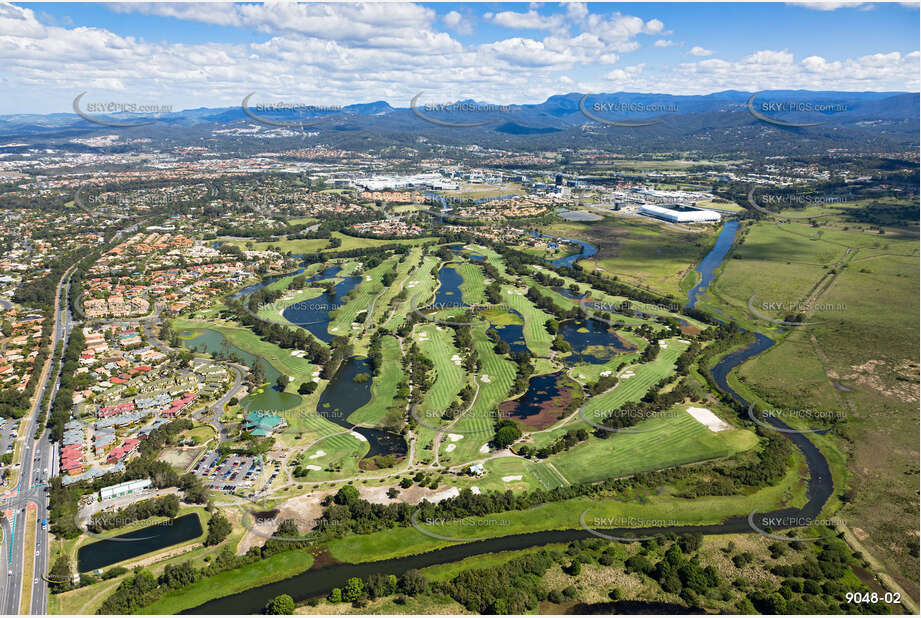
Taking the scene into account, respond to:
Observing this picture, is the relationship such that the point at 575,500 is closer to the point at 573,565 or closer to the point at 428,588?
the point at 573,565

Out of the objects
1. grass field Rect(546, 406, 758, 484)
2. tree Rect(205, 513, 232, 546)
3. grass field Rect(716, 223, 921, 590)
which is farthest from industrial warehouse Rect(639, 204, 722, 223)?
tree Rect(205, 513, 232, 546)

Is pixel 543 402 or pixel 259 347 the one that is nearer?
pixel 543 402

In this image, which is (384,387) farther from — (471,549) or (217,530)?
(217,530)

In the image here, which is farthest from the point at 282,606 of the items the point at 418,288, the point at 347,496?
the point at 418,288

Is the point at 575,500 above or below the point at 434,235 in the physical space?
below

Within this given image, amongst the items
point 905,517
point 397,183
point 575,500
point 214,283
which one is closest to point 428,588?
point 575,500

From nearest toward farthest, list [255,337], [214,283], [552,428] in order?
1. [552,428]
2. [255,337]
3. [214,283]

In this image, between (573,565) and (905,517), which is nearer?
(573,565)
